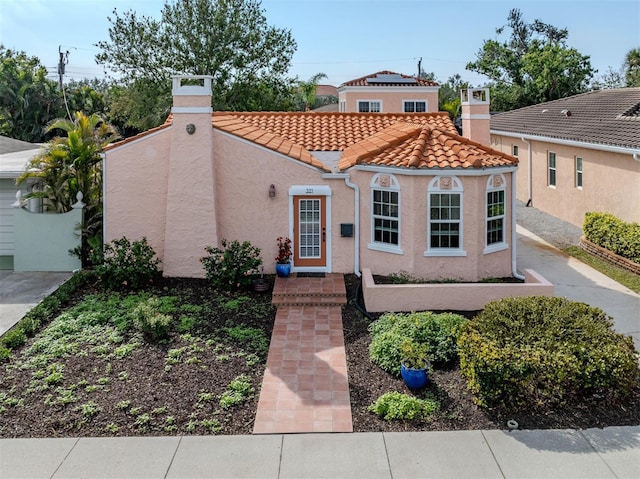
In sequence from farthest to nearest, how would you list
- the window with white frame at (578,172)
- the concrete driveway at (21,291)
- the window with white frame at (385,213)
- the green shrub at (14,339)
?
the window with white frame at (578,172) < the window with white frame at (385,213) < the concrete driveway at (21,291) < the green shrub at (14,339)

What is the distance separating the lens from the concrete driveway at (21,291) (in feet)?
43.9

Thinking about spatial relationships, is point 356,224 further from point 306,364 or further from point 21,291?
point 21,291

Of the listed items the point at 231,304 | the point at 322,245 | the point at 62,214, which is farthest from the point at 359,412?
the point at 62,214

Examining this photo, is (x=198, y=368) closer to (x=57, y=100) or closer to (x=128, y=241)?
(x=128, y=241)

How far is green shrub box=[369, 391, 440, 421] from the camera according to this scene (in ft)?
29.4

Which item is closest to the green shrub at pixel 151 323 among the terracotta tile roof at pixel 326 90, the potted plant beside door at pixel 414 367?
the potted plant beside door at pixel 414 367

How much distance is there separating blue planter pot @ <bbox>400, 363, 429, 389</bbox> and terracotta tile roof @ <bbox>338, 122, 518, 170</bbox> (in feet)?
19.4

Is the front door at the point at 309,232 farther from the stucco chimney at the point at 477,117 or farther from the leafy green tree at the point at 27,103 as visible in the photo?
the leafy green tree at the point at 27,103

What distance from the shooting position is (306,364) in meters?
11.0

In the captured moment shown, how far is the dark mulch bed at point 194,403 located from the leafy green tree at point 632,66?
48605mm

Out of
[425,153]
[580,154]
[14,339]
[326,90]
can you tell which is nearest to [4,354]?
[14,339]

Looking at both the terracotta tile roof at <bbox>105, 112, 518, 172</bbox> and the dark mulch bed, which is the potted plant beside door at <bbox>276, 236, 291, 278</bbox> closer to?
the terracotta tile roof at <bbox>105, 112, 518, 172</bbox>

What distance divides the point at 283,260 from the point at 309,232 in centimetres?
103

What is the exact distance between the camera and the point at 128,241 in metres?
15.6
